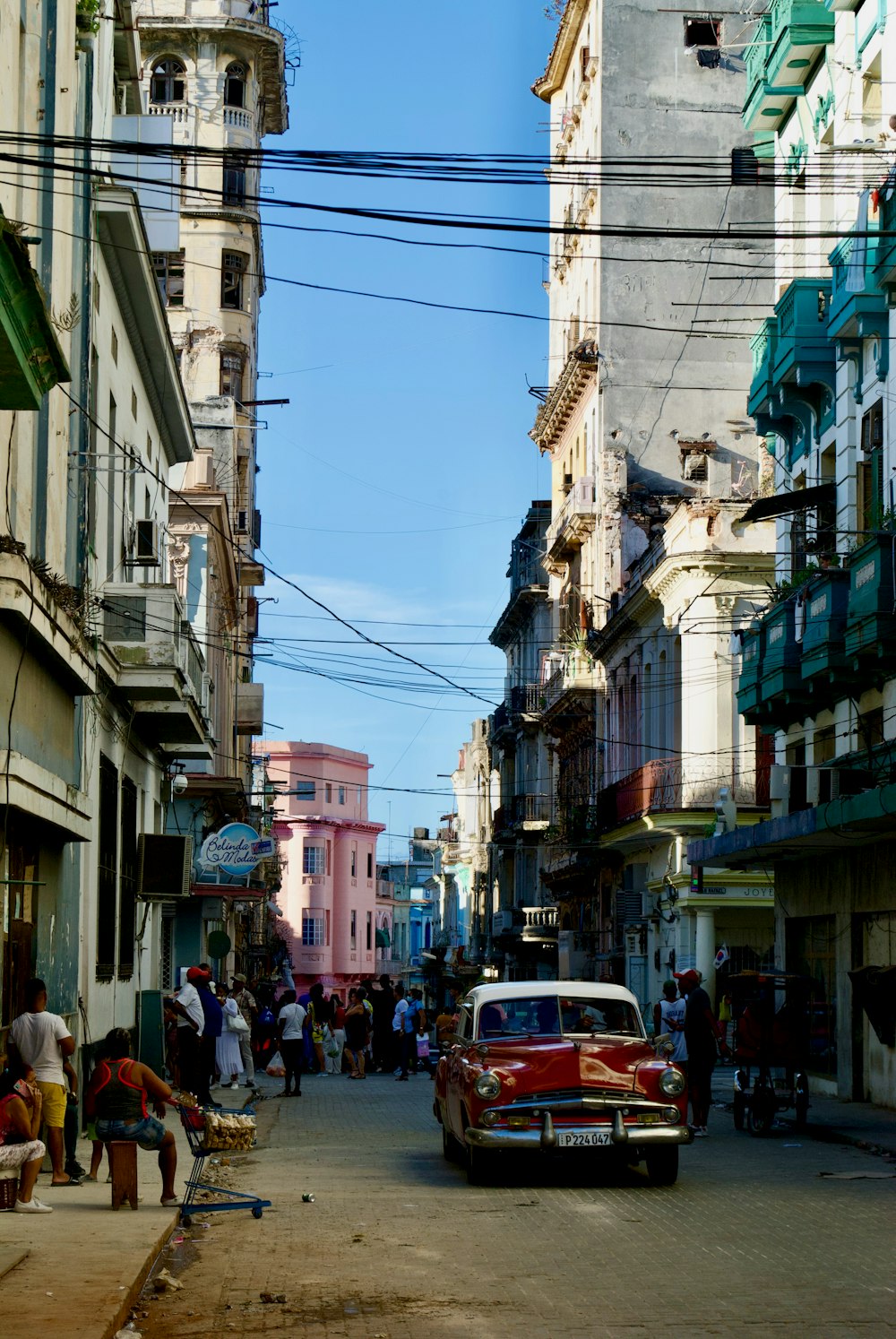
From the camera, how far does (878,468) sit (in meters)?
27.4

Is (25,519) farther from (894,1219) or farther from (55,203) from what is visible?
(894,1219)

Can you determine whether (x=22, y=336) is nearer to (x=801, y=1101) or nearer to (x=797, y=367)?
Result: (x=801, y=1101)

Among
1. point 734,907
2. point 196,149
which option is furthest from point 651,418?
point 196,149

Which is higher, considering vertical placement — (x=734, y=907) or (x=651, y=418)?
(x=651, y=418)

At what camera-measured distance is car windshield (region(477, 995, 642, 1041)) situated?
16516 millimetres

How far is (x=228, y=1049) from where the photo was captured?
98.0 feet

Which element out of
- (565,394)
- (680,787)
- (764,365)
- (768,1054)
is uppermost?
(565,394)

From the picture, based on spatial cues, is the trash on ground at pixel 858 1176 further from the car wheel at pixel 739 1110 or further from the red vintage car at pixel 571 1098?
the car wheel at pixel 739 1110

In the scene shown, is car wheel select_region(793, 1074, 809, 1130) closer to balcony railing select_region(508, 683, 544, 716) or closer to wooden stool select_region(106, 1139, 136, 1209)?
wooden stool select_region(106, 1139, 136, 1209)

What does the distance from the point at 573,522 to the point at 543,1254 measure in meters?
42.8

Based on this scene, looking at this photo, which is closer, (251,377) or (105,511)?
(105,511)

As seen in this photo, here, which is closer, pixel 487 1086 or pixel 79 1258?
pixel 79 1258

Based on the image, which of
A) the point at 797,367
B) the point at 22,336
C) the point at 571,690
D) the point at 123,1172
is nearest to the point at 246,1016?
the point at 797,367

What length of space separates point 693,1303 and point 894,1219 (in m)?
4.05
